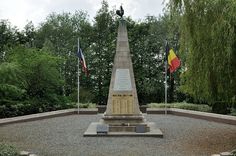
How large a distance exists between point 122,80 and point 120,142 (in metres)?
4.49

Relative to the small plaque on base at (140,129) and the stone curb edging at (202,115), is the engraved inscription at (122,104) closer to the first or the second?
the small plaque on base at (140,129)

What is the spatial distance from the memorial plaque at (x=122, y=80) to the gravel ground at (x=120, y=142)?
93.9 inches

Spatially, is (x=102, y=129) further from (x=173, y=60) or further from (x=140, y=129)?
(x=173, y=60)

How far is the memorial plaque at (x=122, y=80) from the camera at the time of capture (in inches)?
679

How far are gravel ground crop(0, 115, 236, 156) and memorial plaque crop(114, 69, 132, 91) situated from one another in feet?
7.83

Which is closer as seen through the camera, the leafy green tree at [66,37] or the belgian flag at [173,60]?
the belgian flag at [173,60]

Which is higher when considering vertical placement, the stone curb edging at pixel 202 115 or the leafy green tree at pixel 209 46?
the leafy green tree at pixel 209 46

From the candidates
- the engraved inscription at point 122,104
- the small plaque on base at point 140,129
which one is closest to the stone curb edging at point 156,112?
the engraved inscription at point 122,104

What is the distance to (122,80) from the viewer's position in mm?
17250

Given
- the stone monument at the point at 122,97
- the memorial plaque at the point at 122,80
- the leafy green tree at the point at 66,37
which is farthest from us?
the leafy green tree at the point at 66,37

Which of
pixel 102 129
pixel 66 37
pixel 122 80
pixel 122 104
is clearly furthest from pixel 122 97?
pixel 66 37

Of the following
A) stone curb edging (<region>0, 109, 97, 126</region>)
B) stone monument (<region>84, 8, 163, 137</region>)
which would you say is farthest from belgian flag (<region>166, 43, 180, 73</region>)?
stone curb edging (<region>0, 109, 97, 126</region>)

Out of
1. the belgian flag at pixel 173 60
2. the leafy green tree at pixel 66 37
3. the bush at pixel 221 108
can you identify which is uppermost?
the leafy green tree at pixel 66 37

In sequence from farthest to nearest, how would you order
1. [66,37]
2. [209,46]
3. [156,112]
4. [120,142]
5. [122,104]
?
1. [66,37]
2. [156,112]
3. [122,104]
4. [120,142]
5. [209,46]
